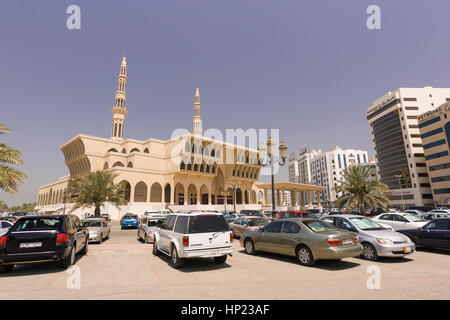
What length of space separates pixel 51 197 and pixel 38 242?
69269 millimetres

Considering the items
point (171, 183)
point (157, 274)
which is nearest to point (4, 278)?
point (157, 274)

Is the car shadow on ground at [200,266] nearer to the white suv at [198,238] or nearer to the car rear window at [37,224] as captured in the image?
the white suv at [198,238]

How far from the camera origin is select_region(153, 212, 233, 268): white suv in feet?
22.6

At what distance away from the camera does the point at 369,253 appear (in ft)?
26.5

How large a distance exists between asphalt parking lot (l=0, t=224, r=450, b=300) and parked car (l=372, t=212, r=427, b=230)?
121 inches

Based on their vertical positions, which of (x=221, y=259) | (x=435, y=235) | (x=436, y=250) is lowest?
(x=436, y=250)

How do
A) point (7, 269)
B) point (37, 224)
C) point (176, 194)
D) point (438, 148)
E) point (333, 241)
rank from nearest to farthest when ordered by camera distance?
point (7, 269), point (333, 241), point (37, 224), point (176, 194), point (438, 148)

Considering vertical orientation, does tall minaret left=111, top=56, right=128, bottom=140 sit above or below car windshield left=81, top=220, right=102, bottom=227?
above

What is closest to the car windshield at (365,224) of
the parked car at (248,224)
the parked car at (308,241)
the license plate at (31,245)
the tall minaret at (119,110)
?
the parked car at (308,241)

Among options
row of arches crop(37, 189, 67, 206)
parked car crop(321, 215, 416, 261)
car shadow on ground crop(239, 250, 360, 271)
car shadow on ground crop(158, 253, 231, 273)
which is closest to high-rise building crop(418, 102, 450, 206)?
parked car crop(321, 215, 416, 261)

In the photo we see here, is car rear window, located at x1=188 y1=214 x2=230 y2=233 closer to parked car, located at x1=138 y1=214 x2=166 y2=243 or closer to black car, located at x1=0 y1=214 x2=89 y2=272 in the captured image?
black car, located at x1=0 y1=214 x2=89 y2=272

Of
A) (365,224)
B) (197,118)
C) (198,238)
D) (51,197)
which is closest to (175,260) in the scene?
(198,238)

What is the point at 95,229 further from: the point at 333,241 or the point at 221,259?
the point at 333,241
